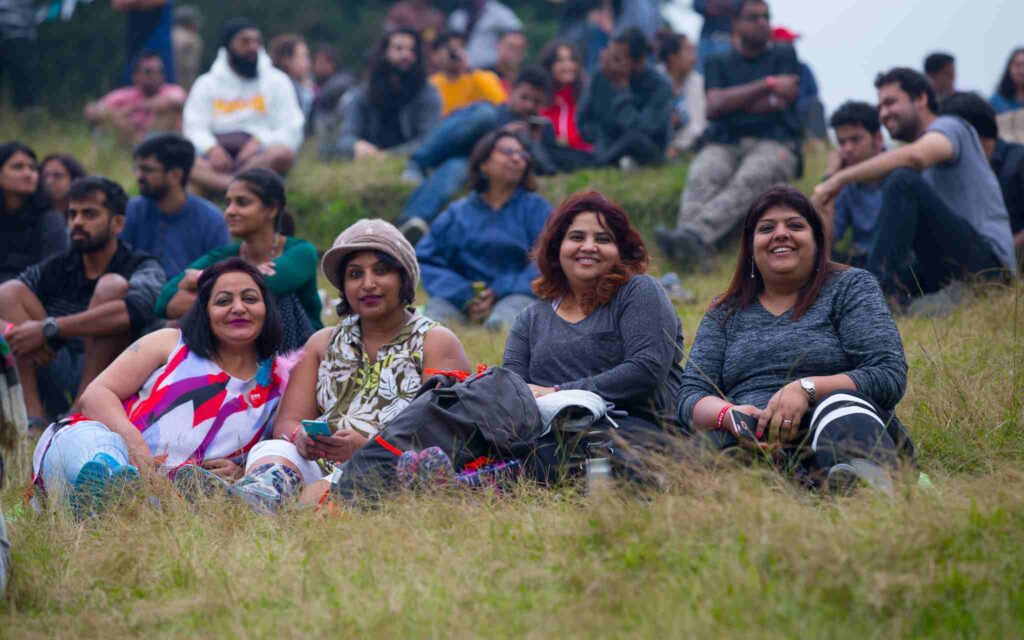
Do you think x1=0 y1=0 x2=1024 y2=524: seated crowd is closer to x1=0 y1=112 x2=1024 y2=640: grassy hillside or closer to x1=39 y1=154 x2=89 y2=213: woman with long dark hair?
x1=39 y1=154 x2=89 y2=213: woman with long dark hair

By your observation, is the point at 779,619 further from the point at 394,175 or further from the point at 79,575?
the point at 394,175

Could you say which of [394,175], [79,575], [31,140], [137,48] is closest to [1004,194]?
[394,175]

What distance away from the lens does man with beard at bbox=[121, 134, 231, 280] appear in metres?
8.13

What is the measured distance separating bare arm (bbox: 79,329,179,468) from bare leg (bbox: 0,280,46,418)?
1.88 metres

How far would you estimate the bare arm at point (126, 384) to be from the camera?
5.44 meters

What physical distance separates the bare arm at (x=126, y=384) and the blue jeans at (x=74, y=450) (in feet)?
0.22

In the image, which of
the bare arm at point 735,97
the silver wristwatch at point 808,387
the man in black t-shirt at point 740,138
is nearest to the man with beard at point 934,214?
the man in black t-shirt at point 740,138

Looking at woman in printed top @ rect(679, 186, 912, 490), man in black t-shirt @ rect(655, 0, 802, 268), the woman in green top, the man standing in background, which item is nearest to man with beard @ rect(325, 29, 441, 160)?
the man standing in background

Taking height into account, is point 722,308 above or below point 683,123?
below

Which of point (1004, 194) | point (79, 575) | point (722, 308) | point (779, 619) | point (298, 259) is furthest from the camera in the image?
point (1004, 194)

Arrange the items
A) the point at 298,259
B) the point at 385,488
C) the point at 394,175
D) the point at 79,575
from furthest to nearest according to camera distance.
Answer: the point at 394,175
the point at 298,259
the point at 385,488
the point at 79,575

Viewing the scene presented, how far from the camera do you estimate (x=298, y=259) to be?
22.5ft

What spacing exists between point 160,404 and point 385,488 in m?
1.34

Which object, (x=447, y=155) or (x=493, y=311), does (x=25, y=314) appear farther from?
(x=447, y=155)
